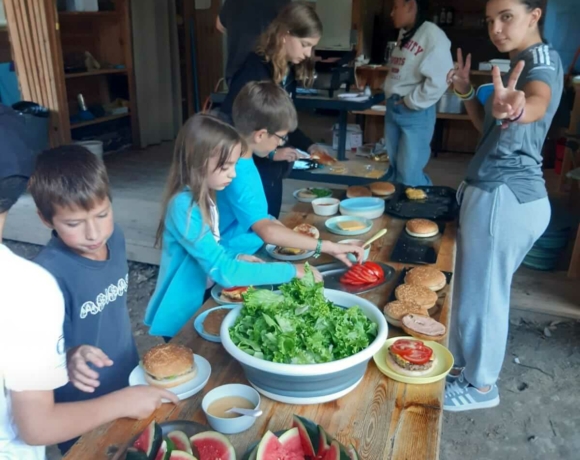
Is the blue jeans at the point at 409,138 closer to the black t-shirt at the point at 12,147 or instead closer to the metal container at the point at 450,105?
the metal container at the point at 450,105

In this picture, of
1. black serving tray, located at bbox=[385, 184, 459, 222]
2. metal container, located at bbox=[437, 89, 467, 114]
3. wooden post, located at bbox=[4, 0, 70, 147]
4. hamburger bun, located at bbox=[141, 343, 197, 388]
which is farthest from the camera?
metal container, located at bbox=[437, 89, 467, 114]

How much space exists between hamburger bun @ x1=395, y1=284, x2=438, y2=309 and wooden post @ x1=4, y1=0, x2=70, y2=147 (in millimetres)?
5038

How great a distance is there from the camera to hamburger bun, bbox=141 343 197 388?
4.28 ft

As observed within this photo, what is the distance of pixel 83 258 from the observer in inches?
57.4

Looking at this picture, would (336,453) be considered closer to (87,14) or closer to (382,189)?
(382,189)

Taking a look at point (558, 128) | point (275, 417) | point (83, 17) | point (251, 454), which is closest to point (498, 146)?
point (275, 417)

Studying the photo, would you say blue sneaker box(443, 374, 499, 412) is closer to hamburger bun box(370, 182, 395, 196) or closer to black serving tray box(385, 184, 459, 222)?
black serving tray box(385, 184, 459, 222)

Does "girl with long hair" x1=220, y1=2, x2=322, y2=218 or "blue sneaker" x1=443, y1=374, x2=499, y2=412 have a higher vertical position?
"girl with long hair" x1=220, y1=2, x2=322, y2=218

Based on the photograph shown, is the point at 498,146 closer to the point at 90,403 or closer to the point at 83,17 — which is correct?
the point at 90,403

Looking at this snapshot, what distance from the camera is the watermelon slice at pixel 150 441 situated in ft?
3.54

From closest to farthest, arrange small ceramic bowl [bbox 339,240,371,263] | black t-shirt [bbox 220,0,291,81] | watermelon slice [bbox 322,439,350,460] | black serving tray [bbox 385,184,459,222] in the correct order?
watermelon slice [bbox 322,439,350,460], small ceramic bowl [bbox 339,240,371,263], black serving tray [bbox 385,184,459,222], black t-shirt [bbox 220,0,291,81]

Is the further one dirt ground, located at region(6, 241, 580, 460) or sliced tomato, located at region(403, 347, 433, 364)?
dirt ground, located at region(6, 241, 580, 460)

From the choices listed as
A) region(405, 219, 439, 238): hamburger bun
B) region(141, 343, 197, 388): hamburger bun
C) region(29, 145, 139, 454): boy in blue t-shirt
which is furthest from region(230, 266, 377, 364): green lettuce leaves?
region(405, 219, 439, 238): hamburger bun

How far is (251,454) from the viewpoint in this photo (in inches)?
43.3
